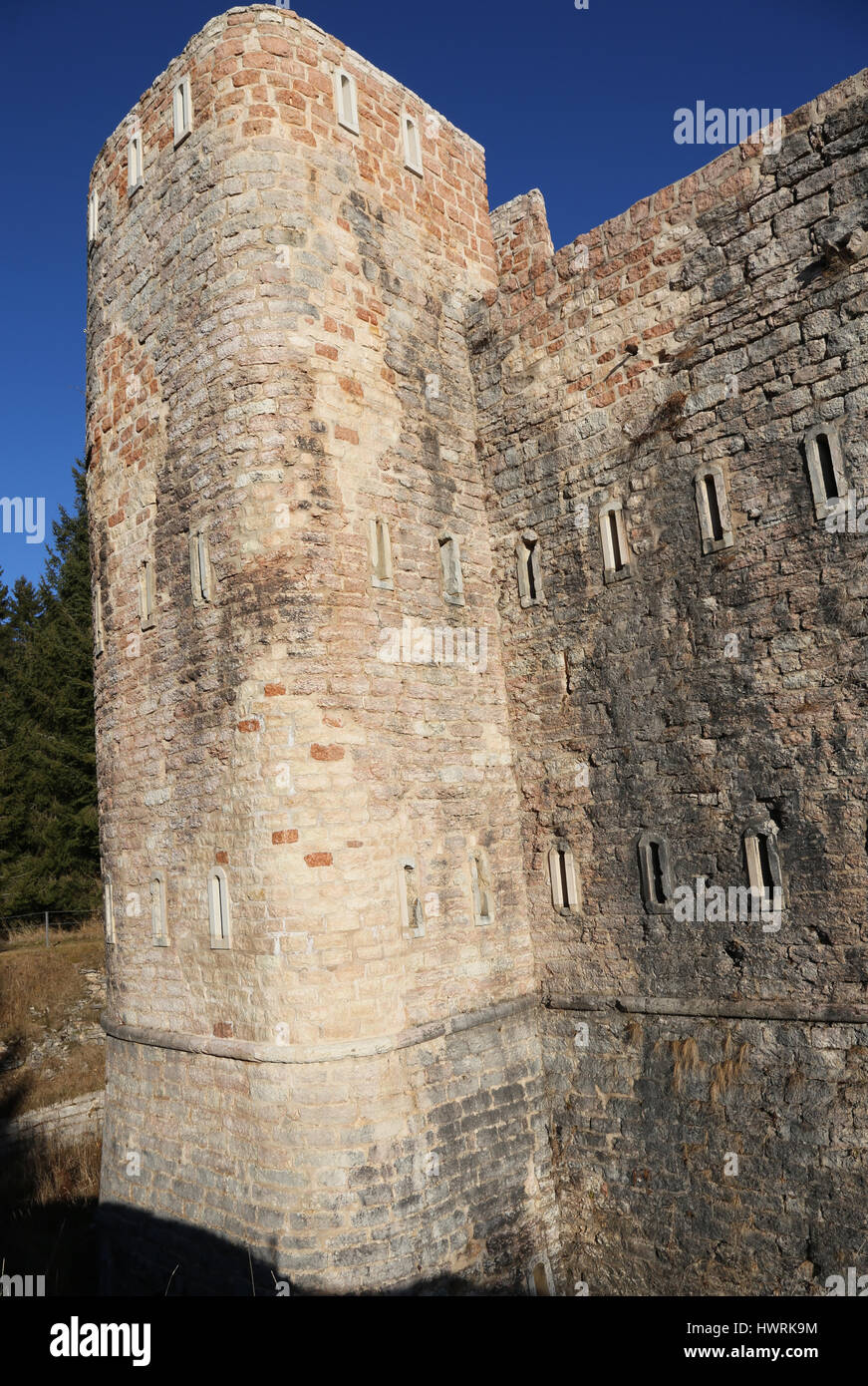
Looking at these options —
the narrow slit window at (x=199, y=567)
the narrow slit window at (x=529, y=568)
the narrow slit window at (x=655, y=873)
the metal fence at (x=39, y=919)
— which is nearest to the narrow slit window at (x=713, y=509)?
the narrow slit window at (x=529, y=568)

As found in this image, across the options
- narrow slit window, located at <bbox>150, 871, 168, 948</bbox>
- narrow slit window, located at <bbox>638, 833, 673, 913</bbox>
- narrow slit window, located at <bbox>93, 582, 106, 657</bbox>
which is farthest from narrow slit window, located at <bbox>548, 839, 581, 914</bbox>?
narrow slit window, located at <bbox>93, 582, 106, 657</bbox>

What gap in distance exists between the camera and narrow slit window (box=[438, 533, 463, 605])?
7859mm

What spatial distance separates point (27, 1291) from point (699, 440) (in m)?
8.68

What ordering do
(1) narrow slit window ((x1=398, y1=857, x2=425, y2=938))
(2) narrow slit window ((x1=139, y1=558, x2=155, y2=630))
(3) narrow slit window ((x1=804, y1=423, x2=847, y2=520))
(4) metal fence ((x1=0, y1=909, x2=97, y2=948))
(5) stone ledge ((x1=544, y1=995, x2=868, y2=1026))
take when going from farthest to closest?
1. (4) metal fence ((x1=0, y1=909, x2=97, y2=948))
2. (2) narrow slit window ((x1=139, y1=558, x2=155, y2=630))
3. (1) narrow slit window ((x1=398, y1=857, x2=425, y2=938))
4. (3) narrow slit window ((x1=804, y1=423, x2=847, y2=520))
5. (5) stone ledge ((x1=544, y1=995, x2=868, y2=1026))

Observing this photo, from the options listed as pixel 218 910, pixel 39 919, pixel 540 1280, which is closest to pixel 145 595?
pixel 218 910

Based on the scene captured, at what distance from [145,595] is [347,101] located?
444 cm

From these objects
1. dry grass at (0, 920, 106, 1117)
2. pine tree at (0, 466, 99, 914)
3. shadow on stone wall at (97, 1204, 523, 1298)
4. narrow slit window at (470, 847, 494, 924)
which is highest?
pine tree at (0, 466, 99, 914)

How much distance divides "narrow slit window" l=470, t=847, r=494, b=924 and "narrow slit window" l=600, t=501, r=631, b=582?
2.51 metres

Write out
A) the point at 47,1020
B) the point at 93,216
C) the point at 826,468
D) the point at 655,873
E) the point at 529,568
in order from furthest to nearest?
the point at 47,1020 → the point at 93,216 → the point at 529,568 → the point at 655,873 → the point at 826,468

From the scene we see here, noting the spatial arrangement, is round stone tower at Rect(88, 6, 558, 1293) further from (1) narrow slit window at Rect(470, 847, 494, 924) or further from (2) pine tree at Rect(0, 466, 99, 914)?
(2) pine tree at Rect(0, 466, 99, 914)

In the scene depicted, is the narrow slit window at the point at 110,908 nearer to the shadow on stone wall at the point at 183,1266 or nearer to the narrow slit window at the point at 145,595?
the shadow on stone wall at the point at 183,1266

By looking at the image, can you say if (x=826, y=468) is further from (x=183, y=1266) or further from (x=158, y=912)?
(x=183, y=1266)

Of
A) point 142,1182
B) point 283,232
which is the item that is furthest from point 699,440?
point 142,1182

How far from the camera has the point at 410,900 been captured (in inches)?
271
